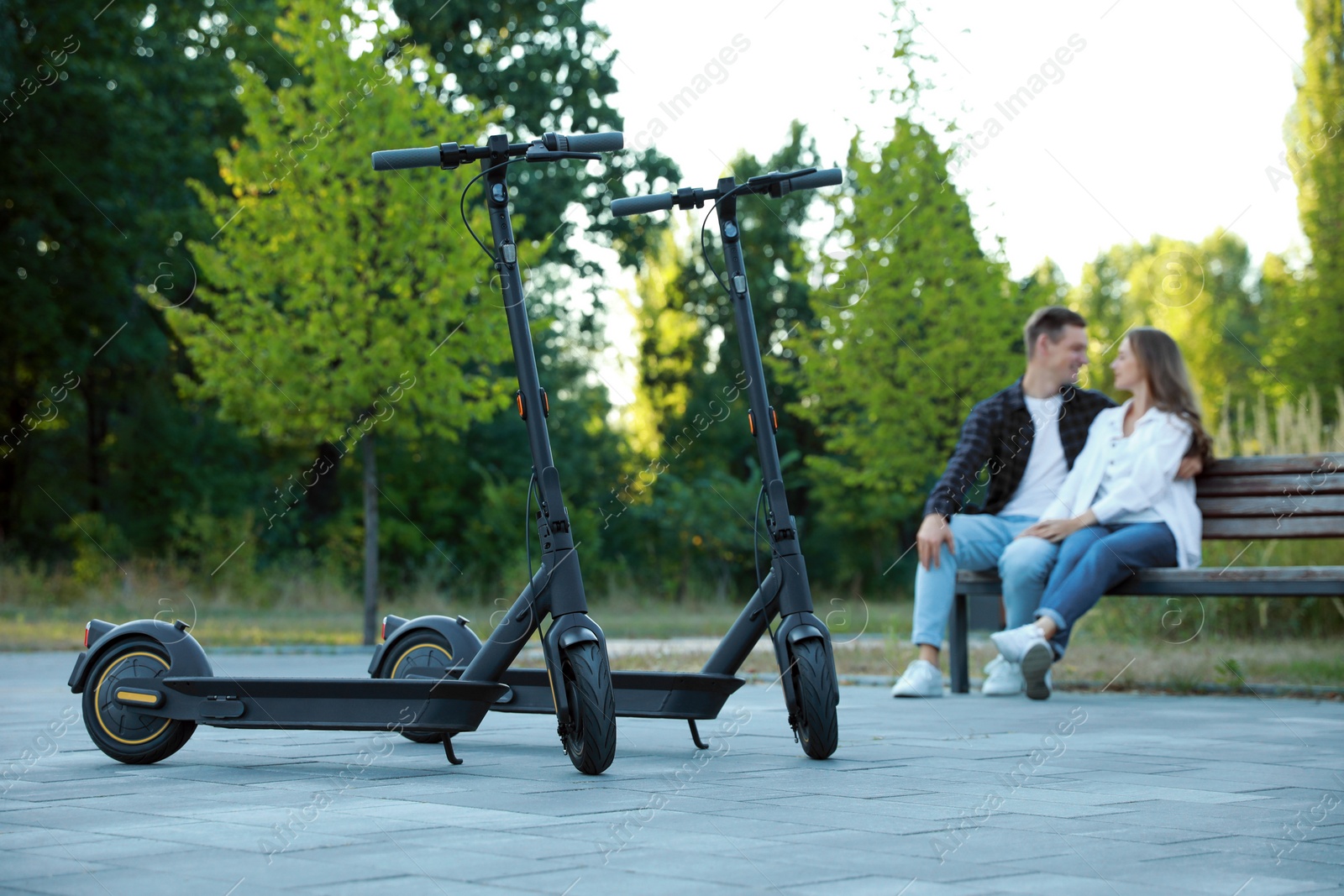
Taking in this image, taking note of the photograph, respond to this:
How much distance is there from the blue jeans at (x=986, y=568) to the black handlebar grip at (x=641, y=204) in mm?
2988

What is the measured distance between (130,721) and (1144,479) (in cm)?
481

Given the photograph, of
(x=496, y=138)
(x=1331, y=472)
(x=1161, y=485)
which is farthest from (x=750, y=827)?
(x=1331, y=472)

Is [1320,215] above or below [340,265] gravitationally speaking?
above

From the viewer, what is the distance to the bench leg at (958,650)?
7685 millimetres

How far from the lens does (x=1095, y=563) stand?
23.1 feet

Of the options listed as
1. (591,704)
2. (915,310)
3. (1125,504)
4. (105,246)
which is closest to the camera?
(591,704)

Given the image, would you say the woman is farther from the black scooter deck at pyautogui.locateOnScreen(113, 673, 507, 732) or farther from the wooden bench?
the black scooter deck at pyautogui.locateOnScreen(113, 673, 507, 732)

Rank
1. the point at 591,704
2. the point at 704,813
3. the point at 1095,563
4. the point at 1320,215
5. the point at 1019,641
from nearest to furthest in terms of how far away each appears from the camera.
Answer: the point at 704,813
the point at 591,704
the point at 1019,641
the point at 1095,563
the point at 1320,215

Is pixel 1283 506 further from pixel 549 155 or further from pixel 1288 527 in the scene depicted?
pixel 549 155

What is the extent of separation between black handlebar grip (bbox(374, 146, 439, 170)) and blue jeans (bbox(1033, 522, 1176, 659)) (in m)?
3.92

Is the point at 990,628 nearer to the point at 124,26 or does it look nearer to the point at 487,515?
the point at 487,515

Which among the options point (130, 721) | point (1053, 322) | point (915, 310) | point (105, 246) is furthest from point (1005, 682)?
point (105, 246)

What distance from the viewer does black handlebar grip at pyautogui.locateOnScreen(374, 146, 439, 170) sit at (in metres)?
4.47

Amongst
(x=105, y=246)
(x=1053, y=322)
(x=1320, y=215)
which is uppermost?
(x=105, y=246)
